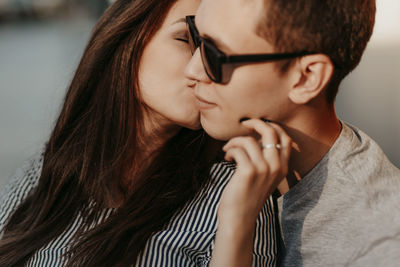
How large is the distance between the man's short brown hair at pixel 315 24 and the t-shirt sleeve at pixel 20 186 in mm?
1281

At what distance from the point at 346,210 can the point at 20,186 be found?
1411 mm

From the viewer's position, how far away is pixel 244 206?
169 cm

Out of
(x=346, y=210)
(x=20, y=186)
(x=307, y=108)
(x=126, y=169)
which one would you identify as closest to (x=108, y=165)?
(x=126, y=169)

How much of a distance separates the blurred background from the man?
41.9 inches

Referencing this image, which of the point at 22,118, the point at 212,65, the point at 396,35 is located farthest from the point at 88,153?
the point at 396,35

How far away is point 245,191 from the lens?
1.68m

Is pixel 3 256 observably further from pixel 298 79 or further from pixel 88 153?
pixel 298 79

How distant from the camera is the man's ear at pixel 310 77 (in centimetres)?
174

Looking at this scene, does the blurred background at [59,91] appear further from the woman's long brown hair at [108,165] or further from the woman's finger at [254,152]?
the woman's finger at [254,152]

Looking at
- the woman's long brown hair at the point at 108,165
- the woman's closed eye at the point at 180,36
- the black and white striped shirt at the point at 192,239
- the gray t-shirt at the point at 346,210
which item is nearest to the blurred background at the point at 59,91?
the woman's long brown hair at the point at 108,165

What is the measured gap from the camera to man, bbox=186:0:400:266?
1.70m

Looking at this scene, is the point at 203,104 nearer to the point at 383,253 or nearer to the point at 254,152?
the point at 254,152

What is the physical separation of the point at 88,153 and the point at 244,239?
87cm

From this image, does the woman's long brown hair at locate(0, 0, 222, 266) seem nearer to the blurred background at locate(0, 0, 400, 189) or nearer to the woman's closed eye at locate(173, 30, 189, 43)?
the woman's closed eye at locate(173, 30, 189, 43)
